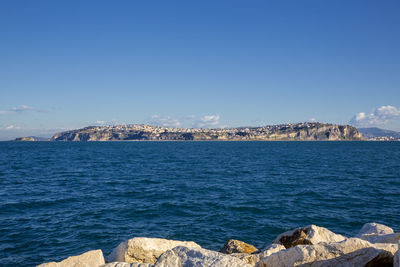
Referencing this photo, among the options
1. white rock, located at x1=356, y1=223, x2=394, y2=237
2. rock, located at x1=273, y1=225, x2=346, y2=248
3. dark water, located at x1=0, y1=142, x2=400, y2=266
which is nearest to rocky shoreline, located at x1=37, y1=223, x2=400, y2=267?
rock, located at x1=273, y1=225, x2=346, y2=248

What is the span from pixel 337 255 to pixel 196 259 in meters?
4.30

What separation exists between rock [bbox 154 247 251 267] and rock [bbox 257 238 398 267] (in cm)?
215

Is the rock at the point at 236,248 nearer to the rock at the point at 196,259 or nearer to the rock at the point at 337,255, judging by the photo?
the rock at the point at 337,255

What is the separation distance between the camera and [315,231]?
12281 mm

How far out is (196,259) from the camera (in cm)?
721

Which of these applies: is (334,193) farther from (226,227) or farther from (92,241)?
(92,241)

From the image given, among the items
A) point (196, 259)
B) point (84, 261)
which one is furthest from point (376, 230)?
point (84, 261)

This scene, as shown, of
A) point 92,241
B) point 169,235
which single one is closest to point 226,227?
point 169,235

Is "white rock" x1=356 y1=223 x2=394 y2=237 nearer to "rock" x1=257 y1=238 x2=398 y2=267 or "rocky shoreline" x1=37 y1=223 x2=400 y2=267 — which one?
"rocky shoreline" x1=37 y1=223 x2=400 y2=267

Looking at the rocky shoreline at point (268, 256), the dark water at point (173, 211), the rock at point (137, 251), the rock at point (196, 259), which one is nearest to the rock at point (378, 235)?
the rocky shoreline at point (268, 256)

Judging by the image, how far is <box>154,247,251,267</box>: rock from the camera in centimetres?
685

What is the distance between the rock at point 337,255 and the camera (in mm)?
8180

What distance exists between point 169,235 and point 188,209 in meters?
5.26

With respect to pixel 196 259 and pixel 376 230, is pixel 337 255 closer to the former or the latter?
pixel 196 259
